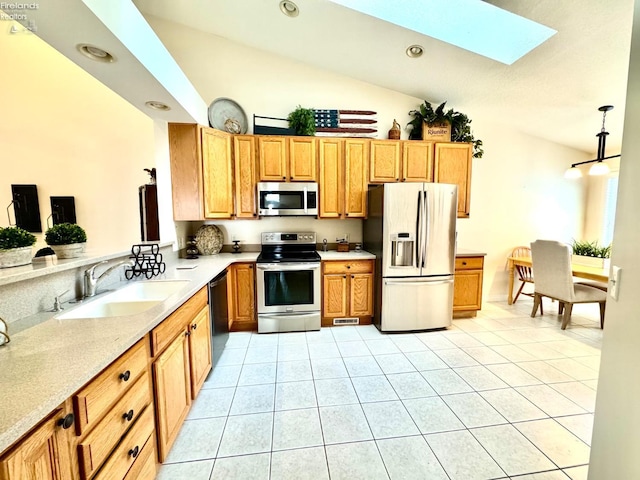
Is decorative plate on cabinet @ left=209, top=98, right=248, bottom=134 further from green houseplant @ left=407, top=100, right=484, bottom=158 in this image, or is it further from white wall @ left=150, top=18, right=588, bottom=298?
green houseplant @ left=407, top=100, right=484, bottom=158

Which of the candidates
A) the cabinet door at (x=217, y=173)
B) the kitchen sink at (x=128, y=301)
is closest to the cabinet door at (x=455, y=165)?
the cabinet door at (x=217, y=173)

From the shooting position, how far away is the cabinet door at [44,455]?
2.09ft

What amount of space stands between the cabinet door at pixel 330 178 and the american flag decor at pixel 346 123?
0.28 metres

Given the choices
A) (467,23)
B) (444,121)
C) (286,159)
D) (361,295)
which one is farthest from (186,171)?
(444,121)

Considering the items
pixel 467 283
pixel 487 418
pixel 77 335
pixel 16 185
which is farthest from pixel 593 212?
pixel 16 185

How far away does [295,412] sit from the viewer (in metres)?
1.87

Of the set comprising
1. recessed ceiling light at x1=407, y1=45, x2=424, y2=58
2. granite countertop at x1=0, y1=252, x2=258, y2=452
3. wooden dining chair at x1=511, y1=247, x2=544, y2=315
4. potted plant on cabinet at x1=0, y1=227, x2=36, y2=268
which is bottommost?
wooden dining chair at x1=511, y1=247, x2=544, y2=315

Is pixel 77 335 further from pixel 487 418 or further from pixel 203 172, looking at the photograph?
pixel 487 418

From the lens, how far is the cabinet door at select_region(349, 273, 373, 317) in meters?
3.28

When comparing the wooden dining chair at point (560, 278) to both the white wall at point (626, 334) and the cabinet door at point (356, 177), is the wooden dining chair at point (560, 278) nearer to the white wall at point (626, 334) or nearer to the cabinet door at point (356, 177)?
the cabinet door at point (356, 177)

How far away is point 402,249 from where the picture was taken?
306cm

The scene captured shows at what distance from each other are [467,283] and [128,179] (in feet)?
15.1

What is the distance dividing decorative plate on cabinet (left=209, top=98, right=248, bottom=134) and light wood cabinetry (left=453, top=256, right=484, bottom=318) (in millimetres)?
3294

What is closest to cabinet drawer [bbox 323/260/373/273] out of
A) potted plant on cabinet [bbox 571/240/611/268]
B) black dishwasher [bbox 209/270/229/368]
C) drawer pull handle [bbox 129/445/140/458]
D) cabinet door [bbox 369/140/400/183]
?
cabinet door [bbox 369/140/400/183]
